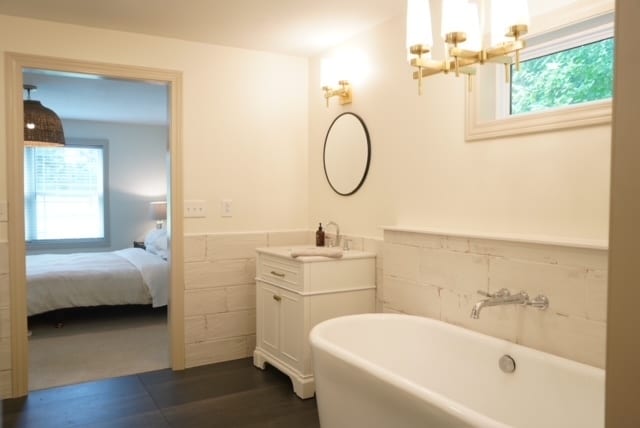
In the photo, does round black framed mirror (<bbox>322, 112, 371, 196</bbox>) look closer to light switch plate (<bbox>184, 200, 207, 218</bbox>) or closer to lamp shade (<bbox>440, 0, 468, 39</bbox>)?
light switch plate (<bbox>184, 200, 207, 218</bbox>)

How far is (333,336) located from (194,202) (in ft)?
5.37

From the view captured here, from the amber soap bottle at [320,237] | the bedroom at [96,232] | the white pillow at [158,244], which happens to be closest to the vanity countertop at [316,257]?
the amber soap bottle at [320,237]

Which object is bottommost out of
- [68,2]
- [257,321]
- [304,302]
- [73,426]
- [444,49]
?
[73,426]

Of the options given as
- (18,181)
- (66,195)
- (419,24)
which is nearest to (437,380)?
(419,24)

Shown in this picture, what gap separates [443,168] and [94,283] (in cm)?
352

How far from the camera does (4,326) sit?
9.77ft

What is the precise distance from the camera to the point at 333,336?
2408 mm

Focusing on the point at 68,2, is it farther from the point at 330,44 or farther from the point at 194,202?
the point at 330,44

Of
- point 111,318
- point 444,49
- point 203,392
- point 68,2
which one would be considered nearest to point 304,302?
point 203,392

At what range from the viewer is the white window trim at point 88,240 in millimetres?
6839

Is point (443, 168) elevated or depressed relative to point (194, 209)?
elevated

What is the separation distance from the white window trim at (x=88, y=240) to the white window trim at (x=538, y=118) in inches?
241

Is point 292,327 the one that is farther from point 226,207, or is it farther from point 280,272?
point 226,207

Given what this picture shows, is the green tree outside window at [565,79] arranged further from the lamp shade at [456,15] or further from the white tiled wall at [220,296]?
the white tiled wall at [220,296]
